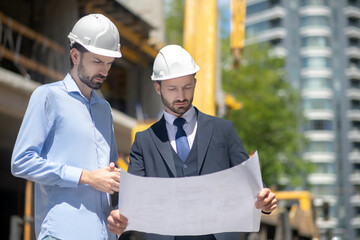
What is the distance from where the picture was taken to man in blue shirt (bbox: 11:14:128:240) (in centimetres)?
243

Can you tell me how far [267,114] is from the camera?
30828 millimetres

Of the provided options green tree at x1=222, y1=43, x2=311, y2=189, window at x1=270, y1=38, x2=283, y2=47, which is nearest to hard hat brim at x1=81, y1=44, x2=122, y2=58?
green tree at x1=222, y1=43, x2=311, y2=189

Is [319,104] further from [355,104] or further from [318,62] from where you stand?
[318,62]

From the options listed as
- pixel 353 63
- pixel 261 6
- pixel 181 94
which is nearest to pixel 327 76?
pixel 353 63

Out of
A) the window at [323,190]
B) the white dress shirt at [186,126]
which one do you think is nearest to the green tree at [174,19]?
the white dress shirt at [186,126]

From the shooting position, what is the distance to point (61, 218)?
8.00 feet

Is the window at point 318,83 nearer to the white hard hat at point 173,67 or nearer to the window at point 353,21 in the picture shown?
the window at point 353,21

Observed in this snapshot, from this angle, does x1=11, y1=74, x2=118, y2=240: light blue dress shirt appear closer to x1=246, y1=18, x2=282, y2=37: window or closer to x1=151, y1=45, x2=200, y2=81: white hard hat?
x1=151, y1=45, x2=200, y2=81: white hard hat

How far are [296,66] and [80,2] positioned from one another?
7774 cm

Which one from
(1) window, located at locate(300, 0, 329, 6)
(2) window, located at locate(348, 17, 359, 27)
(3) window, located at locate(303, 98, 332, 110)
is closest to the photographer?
(3) window, located at locate(303, 98, 332, 110)

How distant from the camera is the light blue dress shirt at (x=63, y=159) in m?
2.43

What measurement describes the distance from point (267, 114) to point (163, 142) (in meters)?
28.6

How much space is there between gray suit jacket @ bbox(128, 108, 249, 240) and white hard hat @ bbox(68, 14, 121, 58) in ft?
1.32

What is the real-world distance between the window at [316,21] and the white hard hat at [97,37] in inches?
3629
